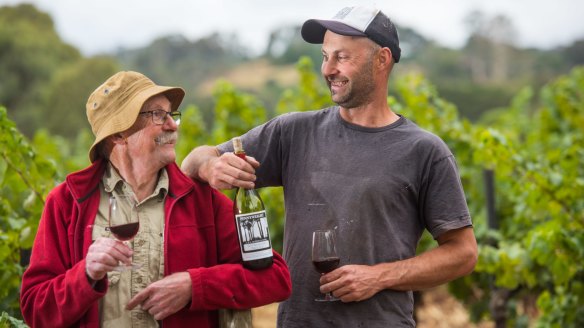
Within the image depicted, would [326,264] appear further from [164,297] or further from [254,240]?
[164,297]

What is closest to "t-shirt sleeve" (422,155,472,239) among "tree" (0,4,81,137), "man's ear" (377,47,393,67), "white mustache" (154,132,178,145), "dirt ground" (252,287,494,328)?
"man's ear" (377,47,393,67)

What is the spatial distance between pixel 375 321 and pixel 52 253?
3.84 ft

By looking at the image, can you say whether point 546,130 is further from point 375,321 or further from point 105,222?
point 105,222

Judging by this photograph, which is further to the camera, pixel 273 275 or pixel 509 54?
pixel 509 54

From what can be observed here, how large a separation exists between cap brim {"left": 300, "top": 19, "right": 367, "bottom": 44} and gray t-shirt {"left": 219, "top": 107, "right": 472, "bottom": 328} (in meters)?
0.35

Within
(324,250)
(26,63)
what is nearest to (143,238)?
(324,250)

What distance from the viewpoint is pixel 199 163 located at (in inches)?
118

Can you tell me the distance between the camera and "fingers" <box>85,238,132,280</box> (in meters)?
2.43

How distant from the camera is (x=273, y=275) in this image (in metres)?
2.77

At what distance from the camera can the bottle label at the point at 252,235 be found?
2.71m

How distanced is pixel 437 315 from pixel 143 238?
7.64m

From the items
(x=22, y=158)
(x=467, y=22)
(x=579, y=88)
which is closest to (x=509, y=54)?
(x=467, y=22)

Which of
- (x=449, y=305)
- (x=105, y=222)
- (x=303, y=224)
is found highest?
(x=105, y=222)

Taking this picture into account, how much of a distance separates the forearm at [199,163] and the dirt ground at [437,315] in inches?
253
